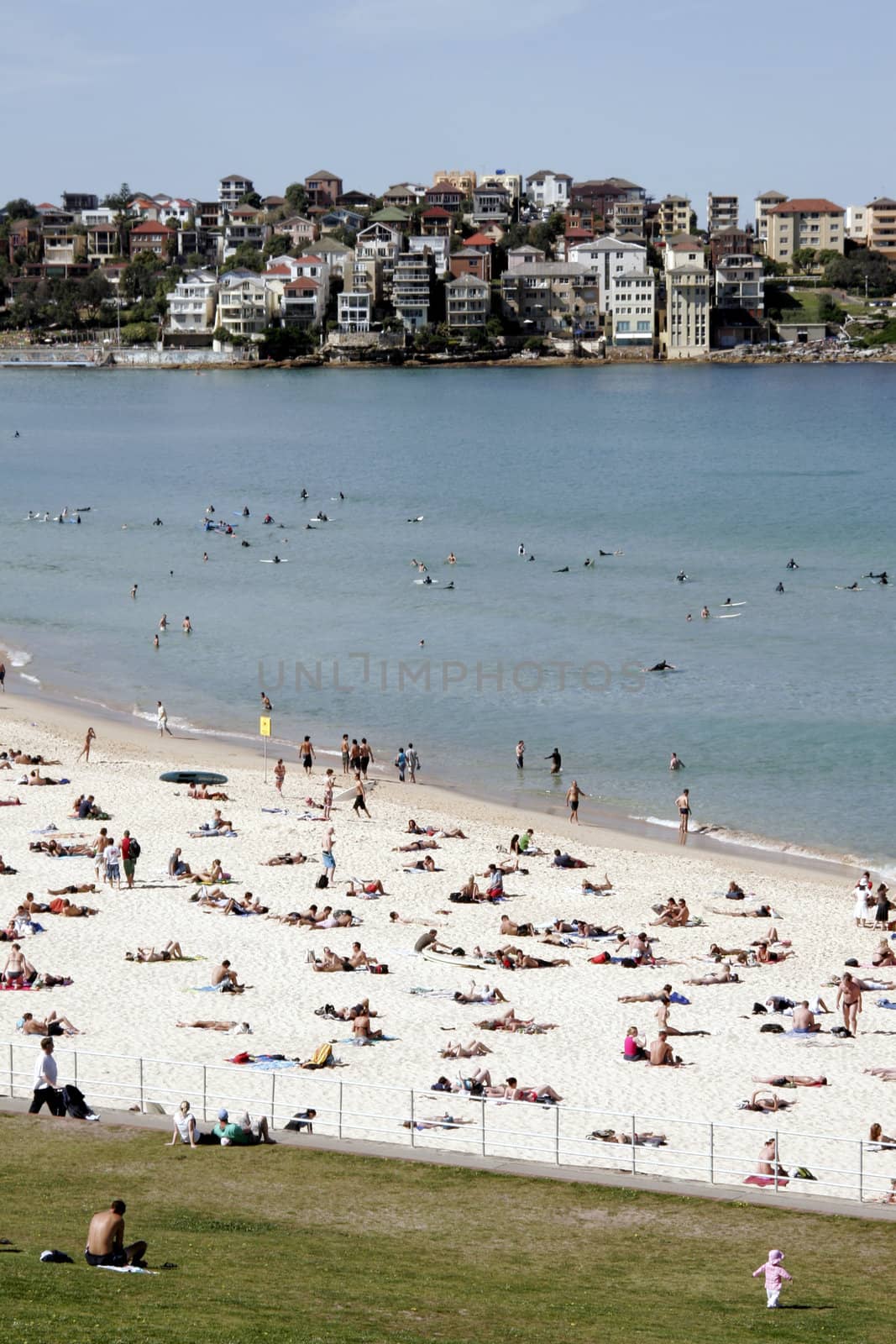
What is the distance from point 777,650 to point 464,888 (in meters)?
22.3

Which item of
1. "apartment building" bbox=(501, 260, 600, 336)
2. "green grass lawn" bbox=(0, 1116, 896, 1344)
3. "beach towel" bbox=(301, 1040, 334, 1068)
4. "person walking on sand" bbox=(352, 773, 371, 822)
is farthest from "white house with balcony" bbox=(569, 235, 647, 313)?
"green grass lawn" bbox=(0, 1116, 896, 1344)

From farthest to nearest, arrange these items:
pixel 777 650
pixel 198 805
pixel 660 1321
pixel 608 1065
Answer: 1. pixel 777 650
2. pixel 198 805
3. pixel 608 1065
4. pixel 660 1321

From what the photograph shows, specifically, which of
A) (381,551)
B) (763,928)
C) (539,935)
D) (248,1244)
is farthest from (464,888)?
(381,551)

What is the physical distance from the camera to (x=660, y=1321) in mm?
10664

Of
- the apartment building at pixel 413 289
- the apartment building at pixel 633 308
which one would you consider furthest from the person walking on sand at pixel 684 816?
the apartment building at pixel 633 308

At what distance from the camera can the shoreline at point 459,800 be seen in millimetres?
28094

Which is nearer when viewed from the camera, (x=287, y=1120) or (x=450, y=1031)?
(x=287, y=1120)

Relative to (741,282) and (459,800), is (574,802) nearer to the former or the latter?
(459,800)

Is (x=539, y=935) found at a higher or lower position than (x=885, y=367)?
lower

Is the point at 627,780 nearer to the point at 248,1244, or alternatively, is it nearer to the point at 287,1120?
the point at 287,1120

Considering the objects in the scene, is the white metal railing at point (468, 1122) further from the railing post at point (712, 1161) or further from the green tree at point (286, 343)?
the green tree at point (286, 343)

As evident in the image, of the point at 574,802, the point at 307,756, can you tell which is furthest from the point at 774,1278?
the point at 307,756

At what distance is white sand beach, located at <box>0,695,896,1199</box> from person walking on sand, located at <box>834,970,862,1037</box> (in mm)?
182

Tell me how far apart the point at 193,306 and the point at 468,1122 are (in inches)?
7047
